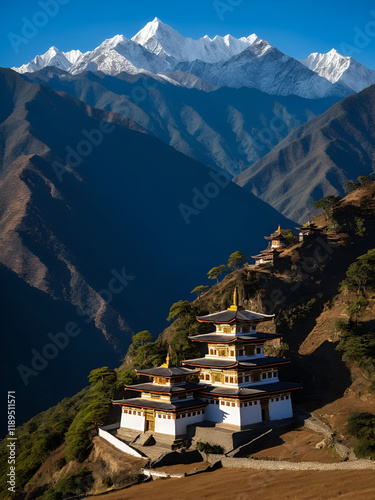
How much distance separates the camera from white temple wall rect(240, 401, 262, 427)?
5563 centimetres

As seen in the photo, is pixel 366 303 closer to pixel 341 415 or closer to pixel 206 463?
pixel 341 415

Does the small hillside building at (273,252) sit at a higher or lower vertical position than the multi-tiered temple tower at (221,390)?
higher

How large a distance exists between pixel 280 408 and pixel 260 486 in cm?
1557

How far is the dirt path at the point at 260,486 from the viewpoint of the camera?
130 ft

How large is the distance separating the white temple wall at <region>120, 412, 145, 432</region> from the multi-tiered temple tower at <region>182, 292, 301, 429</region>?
5863 millimetres

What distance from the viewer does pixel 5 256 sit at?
17375cm

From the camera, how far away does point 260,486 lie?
43.2 metres

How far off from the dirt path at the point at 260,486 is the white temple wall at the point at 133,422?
9.01 meters

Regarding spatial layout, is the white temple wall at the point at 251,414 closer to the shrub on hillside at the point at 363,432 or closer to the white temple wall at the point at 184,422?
the white temple wall at the point at 184,422

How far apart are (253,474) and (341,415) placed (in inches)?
512

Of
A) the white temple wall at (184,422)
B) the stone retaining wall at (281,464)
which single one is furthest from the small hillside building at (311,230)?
the stone retaining wall at (281,464)

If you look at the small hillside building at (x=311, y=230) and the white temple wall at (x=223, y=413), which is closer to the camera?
the white temple wall at (x=223, y=413)

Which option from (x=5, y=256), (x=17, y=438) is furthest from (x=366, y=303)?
(x=5, y=256)

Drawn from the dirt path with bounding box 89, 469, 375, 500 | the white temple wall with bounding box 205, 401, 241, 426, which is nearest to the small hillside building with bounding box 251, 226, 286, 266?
the white temple wall with bounding box 205, 401, 241, 426
